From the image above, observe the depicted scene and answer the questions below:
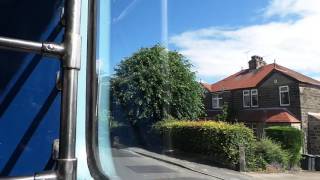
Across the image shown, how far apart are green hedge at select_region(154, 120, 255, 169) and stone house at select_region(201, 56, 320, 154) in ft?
0.11

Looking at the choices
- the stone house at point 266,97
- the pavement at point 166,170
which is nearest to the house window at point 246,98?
the stone house at point 266,97

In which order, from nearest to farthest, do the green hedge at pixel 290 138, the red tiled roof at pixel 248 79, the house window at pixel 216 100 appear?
the red tiled roof at pixel 248 79 → the house window at pixel 216 100 → the green hedge at pixel 290 138

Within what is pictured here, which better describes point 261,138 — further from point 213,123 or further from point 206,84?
point 206,84

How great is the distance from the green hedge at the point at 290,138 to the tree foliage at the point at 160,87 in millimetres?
271

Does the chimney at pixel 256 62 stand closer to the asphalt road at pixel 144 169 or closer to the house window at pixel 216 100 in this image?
the house window at pixel 216 100

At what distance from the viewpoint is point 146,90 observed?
3.64ft

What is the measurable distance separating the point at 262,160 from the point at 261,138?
0.22 ft

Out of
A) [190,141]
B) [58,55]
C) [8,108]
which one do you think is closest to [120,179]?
[190,141]

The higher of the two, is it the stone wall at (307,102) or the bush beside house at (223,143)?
the stone wall at (307,102)

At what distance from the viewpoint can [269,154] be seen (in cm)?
116

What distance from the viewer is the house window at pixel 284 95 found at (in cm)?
112

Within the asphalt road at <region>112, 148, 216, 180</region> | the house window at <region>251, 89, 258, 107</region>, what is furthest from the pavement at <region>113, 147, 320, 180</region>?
the house window at <region>251, 89, 258, 107</region>

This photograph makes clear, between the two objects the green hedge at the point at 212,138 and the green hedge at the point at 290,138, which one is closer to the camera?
the green hedge at the point at 212,138

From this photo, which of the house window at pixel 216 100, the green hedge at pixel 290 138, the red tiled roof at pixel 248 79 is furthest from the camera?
the green hedge at pixel 290 138
